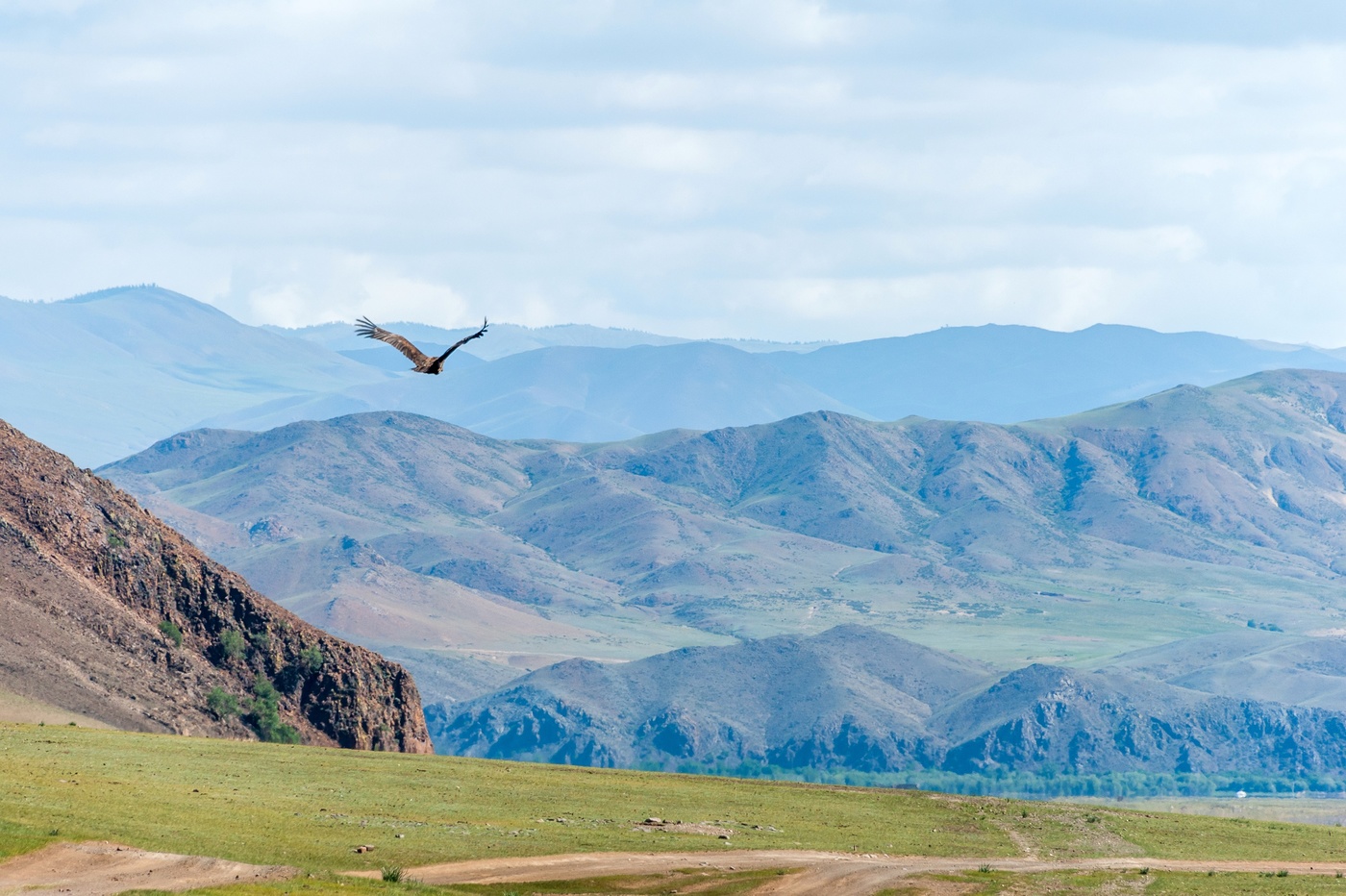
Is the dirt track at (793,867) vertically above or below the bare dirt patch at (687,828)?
below

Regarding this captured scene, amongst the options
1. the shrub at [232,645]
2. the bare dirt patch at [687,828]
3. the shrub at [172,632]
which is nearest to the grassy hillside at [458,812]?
the bare dirt patch at [687,828]

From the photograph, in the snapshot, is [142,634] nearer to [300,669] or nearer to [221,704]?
[221,704]

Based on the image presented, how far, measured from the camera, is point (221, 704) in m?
119

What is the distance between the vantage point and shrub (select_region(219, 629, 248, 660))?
129625 mm

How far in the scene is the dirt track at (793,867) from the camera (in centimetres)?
6078

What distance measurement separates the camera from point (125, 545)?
130500 mm

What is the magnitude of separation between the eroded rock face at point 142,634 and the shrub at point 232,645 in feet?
0.46

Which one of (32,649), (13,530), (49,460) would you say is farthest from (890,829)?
(49,460)

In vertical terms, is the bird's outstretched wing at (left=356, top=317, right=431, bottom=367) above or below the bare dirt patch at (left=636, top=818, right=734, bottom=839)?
above

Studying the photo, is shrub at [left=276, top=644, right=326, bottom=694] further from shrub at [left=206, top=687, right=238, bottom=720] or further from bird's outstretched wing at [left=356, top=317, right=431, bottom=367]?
bird's outstretched wing at [left=356, top=317, right=431, bottom=367]

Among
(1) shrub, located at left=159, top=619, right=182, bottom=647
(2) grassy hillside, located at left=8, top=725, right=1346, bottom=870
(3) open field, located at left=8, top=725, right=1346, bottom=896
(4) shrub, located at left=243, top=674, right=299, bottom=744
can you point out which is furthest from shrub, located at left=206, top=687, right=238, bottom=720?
(2) grassy hillside, located at left=8, top=725, right=1346, bottom=870

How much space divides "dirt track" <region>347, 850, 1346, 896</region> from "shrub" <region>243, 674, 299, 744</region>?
6136cm

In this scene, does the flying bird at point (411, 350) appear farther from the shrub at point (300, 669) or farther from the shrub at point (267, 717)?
the shrub at point (300, 669)

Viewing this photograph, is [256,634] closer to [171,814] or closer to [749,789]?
[749,789]
